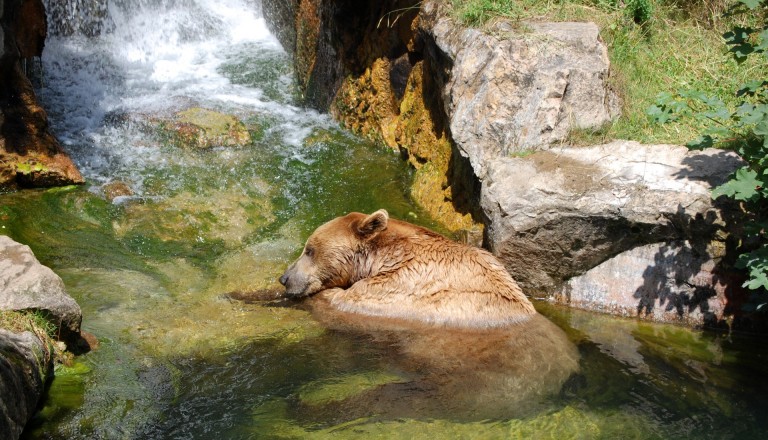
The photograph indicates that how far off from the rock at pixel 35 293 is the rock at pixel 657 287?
4189 millimetres

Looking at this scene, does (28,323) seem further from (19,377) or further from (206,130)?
(206,130)

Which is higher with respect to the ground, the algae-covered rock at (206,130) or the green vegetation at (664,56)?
the green vegetation at (664,56)

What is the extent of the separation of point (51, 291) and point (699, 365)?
4.86 metres

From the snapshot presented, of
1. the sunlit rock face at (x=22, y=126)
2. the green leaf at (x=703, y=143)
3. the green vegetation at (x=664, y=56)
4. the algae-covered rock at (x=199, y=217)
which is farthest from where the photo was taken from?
the sunlit rock face at (x=22, y=126)

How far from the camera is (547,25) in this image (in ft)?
27.5

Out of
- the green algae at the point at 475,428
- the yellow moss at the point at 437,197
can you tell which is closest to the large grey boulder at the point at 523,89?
the yellow moss at the point at 437,197

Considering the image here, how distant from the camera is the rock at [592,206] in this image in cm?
665

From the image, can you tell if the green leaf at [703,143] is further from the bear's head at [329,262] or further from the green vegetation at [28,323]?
the green vegetation at [28,323]

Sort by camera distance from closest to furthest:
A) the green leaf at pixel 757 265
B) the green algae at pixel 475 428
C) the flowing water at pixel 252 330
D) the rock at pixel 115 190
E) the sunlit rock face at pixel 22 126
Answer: the green algae at pixel 475 428
the flowing water at pixel 252 330
the green leaf at pixel 757 265
the sunlit rock face at pixel 22 126
the rock at pixel 115 190

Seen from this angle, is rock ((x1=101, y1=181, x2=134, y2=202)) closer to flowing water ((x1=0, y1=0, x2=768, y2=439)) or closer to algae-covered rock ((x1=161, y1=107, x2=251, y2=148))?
flowing water ((x1=0, y1=0, x2=768, y2=439))

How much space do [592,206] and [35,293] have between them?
178 inches

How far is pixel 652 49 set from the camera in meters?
9.23

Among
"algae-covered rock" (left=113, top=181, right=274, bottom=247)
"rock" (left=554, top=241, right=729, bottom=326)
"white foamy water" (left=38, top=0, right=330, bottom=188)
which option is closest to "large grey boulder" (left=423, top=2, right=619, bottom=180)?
"rock" (left=554, top=241, right=729, bottom=326)

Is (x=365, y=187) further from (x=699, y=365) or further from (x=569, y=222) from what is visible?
(x=699, y=365)
